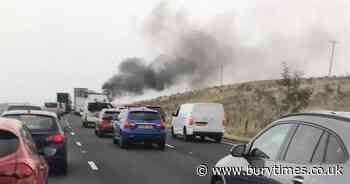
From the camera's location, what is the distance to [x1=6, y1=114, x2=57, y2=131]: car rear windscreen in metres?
14.1

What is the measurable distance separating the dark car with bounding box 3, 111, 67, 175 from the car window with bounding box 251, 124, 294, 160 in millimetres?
7718

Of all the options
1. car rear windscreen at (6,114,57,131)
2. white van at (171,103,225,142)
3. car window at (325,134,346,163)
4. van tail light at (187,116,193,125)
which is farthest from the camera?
van tail light at (187,116,193,125)

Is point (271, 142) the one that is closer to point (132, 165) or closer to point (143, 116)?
point (132, 165)

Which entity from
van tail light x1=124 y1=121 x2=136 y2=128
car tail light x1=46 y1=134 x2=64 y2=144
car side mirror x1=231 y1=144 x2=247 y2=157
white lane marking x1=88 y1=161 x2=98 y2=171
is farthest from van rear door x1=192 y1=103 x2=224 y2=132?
car side mirror x1=231 y1=144 x2=247 y2=157

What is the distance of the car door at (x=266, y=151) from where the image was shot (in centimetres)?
629

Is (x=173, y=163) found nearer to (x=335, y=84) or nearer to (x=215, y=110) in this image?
(x=215, y=110)

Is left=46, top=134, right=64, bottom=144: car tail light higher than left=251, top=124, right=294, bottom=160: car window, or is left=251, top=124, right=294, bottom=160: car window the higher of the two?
left=251, top=124, right=294, bottom=160: car window

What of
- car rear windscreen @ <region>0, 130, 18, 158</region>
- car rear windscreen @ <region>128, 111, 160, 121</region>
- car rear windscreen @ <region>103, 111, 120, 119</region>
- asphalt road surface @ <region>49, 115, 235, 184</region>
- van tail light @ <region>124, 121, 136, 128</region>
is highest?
car rear windscreen @ <region>0, 130, 18, 158</region>

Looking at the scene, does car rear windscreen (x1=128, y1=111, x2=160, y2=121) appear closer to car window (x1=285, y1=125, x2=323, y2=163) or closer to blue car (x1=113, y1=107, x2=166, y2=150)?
blue car (x1=113, y1=107, x2=166, y2=150)

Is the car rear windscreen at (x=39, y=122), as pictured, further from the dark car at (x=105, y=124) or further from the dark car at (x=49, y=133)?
the dark car at (x=105, y=124)

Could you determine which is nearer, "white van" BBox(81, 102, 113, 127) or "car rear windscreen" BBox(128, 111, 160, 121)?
"car rear windscreen" BBox(128, 111, 160, 121)

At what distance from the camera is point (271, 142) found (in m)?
6.71

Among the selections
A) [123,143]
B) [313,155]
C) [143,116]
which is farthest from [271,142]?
[143,116]

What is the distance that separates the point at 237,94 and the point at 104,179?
81.7 meters
